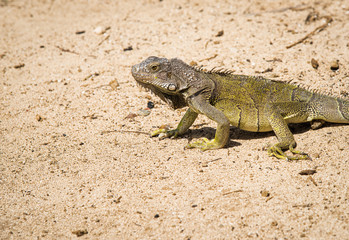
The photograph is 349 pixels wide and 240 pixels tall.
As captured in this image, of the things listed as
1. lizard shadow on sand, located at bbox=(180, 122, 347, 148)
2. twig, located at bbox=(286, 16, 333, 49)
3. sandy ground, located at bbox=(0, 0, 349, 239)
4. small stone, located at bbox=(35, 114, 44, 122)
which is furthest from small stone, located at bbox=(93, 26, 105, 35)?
twig, located at bbox=(286, 16, 333, 49)

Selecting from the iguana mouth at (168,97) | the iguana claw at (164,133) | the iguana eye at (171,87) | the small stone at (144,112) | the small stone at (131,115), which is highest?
the iguana eye at (171,87)

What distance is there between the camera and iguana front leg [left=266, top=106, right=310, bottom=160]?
5.52 metres

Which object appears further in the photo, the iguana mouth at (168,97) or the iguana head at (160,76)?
the iguana mouth at (168,97)

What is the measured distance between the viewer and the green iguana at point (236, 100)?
5.76 metres

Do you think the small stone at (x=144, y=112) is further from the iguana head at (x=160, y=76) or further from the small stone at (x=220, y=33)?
the small stone at (x=220, y=33)

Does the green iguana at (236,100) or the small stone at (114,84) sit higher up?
the green iguana at (236,100)

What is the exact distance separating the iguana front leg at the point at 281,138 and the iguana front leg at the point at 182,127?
135 cm

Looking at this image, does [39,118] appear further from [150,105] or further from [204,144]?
[204,144]

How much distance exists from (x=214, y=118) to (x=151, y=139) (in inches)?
53.9

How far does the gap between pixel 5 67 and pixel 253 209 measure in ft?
25.4

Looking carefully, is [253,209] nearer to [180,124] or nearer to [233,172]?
[233,172]

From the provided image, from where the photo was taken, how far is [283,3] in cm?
1020

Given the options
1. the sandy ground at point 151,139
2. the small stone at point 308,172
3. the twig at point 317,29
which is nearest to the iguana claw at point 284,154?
the sandy ground at point 151,139

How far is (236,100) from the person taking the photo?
5953 mm
